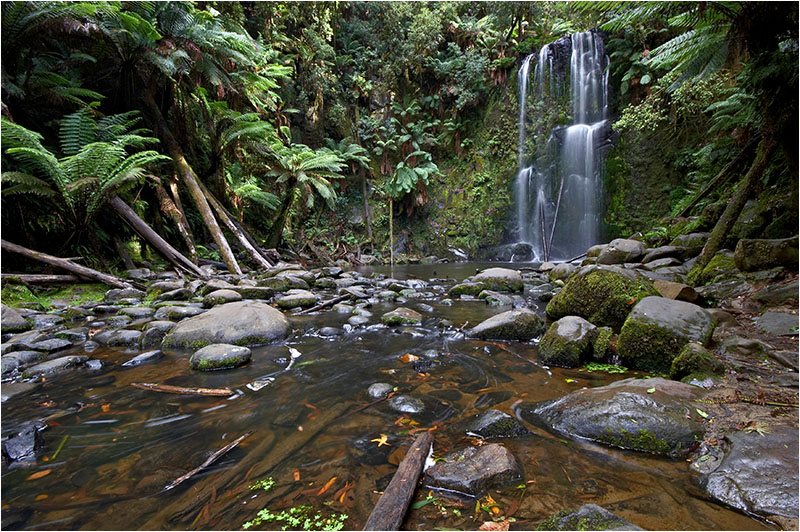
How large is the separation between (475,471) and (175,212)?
8382 mm

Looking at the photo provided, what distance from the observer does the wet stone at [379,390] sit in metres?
2.39

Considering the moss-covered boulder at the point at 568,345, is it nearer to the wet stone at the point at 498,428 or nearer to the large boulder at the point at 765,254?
the wet stone at the point at 498,428

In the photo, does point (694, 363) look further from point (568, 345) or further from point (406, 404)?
point (406, 404)

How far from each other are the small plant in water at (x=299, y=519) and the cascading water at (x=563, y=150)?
13.2 m

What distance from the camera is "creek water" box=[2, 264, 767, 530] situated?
51.9 inches

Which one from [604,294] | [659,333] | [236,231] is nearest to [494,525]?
[659,333]

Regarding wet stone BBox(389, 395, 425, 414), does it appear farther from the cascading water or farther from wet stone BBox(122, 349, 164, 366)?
the cascading water

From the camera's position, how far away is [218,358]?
2898mm

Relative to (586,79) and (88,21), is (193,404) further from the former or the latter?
(586,79)

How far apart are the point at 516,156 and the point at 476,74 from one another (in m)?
4.68

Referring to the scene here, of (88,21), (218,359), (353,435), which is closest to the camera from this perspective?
(353,435)

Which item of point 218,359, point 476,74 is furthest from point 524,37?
point 218,359

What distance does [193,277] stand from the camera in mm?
7094

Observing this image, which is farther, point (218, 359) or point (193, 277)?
point (193, 277)
